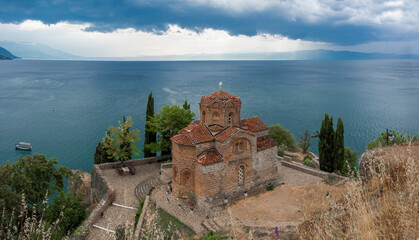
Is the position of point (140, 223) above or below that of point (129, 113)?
above

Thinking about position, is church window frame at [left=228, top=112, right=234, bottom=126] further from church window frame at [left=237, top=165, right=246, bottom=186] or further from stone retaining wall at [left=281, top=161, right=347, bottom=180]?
stone retaining wall at [left=281, top=161, right=347, bottom=180]

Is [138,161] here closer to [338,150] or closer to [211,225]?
[211,225]

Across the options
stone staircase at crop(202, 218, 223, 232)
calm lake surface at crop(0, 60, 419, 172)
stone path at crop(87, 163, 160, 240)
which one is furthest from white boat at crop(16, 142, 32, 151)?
stone staircase at crop(202, 218, 223, 232)

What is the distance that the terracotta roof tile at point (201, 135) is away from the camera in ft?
79.5

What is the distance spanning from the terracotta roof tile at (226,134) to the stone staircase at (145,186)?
352 inches

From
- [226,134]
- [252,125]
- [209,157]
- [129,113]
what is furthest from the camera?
[129,113]

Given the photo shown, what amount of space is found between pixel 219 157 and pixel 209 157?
3.07ft

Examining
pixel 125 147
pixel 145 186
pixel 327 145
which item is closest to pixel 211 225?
pixel 145 186

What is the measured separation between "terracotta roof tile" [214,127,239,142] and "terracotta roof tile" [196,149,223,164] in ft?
4.10

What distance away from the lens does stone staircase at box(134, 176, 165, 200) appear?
27414 mm

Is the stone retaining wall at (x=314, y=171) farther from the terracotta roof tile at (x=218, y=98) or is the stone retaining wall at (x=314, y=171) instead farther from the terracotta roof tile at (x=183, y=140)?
the terracotta roof tile at (x=183, y=140)

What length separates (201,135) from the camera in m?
24.7

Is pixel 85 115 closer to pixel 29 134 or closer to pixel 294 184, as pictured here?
pixel 29 134

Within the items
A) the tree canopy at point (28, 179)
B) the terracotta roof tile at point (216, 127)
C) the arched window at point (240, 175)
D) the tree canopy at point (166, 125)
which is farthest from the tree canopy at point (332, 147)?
the tree canopy at point (28, 179)
